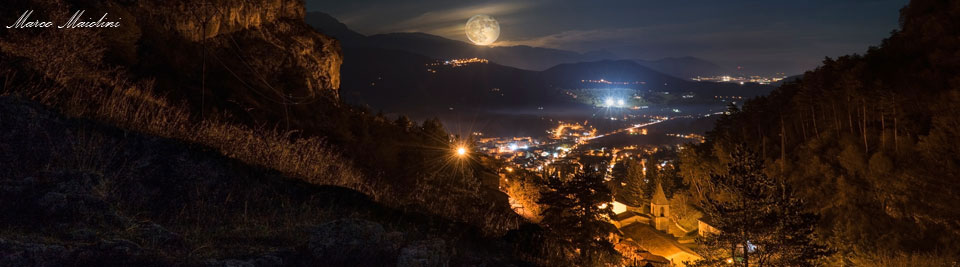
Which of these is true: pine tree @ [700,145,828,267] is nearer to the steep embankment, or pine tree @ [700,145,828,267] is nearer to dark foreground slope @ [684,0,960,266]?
dark foreground slope @ [684,0,960,266]

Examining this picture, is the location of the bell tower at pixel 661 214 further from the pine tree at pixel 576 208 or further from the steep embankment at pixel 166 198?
the steep embankment at pixel 166 198

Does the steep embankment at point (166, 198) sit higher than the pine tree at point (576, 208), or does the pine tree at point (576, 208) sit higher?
the steep embankment at point (166, 198)

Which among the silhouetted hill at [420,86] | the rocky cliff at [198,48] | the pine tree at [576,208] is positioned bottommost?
the pine tree at [576,208]

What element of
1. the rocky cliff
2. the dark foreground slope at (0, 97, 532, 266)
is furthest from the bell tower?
the dark foreground slope at (0, 97, 532, 266)

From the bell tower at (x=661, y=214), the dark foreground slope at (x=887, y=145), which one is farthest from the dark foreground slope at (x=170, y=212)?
the bell tower at (x=661, y=214)

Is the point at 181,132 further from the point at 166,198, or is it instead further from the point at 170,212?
the point at 170,212

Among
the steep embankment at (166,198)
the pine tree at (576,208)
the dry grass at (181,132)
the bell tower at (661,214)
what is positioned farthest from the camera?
the bell tower at (661,214)

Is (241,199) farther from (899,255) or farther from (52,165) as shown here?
(899,255)

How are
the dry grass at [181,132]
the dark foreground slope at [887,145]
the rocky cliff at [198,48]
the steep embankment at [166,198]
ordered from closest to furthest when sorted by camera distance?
the steep embankment at [166,198] < the dry grass at [181,132] < the rocky cliff at [198,48] < the dark foreground slope at [887,145]
